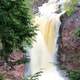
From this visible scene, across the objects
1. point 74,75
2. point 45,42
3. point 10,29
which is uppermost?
point 10,29

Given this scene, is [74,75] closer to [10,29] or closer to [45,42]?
[10,29]

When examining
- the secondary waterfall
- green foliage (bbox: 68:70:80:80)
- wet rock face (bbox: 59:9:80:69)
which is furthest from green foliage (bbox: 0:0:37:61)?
the secondary waterfall

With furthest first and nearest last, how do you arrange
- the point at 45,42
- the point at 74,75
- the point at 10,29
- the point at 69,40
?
the point at 45,42 < the point at 69,40 < the point at 10,29 < the point at 74,75

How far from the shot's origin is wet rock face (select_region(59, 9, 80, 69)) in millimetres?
15203

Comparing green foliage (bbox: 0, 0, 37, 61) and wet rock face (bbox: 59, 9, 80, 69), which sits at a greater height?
green foliage (bbox: 0, 0, 37, 61)

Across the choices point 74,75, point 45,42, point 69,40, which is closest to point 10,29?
point 74,75

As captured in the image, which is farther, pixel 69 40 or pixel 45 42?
pixel 45 42

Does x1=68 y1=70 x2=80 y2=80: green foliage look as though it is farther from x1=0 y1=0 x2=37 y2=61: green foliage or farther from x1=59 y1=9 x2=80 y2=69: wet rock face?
x1=59 y1=9 x2=80 y2=69: wet rock face

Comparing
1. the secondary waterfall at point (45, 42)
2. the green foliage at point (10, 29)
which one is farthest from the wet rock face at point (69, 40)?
the green foliage at point (10, 29)

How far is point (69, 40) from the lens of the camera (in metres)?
15.7

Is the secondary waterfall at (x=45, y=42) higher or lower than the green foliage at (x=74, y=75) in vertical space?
lower

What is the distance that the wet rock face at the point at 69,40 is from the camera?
15203mm

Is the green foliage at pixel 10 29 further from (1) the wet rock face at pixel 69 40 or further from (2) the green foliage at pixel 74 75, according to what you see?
(1) the wet rock face at pixel 69 40

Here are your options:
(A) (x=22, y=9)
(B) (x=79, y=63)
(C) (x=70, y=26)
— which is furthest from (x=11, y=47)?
(C) (x=70, y=26)
